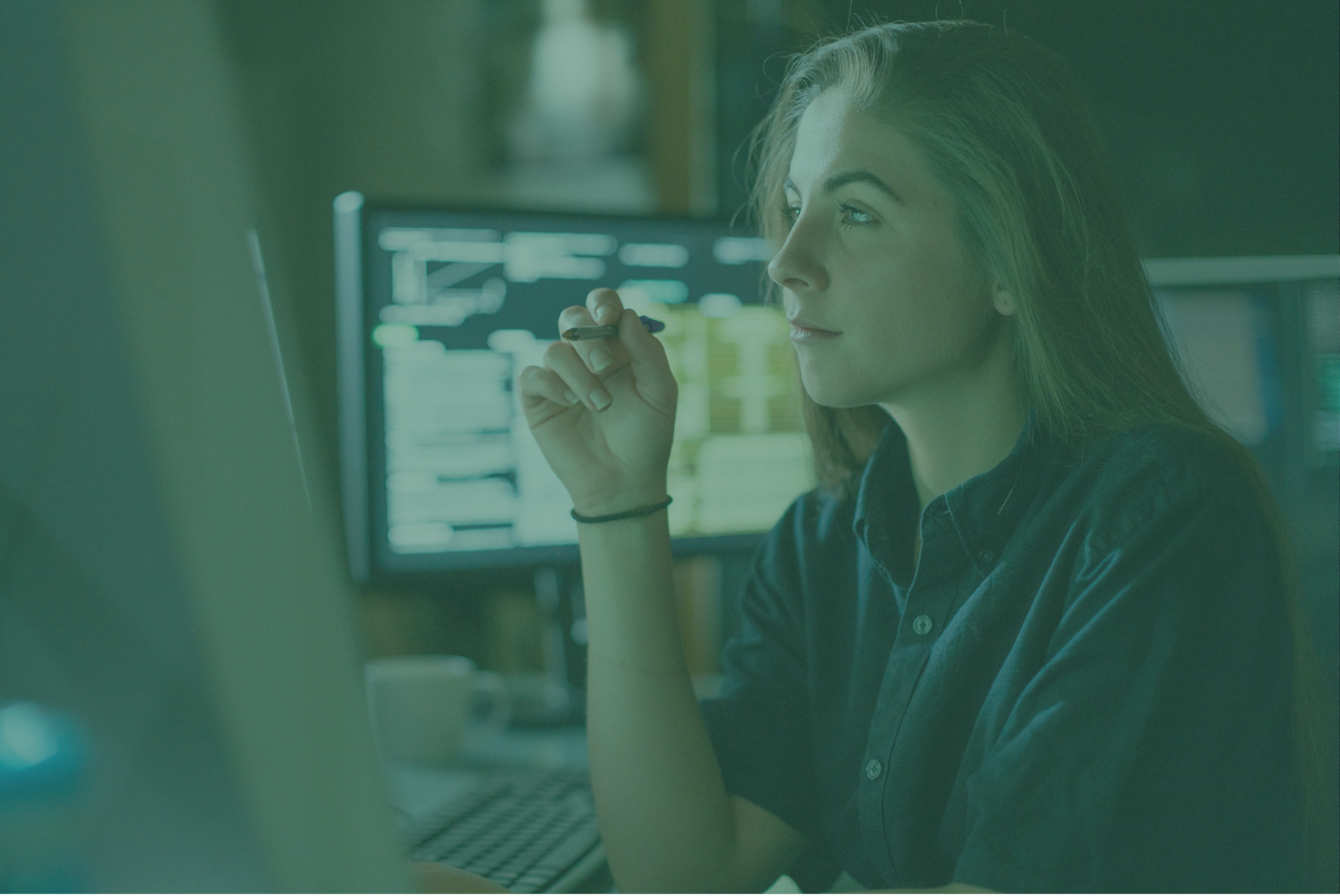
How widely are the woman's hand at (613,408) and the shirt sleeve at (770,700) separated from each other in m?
0.16

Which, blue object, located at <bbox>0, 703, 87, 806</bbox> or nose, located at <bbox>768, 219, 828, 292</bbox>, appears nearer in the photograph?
blue object, located at <bbox>0, 703, 87, 806</bbox>

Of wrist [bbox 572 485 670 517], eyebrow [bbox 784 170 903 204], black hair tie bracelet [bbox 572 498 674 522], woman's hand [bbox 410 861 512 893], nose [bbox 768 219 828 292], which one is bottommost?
woman's hand [bbox 410 861 512 893]

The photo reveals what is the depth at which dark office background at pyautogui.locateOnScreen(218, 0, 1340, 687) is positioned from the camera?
2.40ft

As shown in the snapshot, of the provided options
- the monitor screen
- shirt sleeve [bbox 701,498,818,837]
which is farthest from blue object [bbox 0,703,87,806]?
the monitor screen

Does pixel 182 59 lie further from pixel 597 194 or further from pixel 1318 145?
pixel 597 194

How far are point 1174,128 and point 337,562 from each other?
72 cm

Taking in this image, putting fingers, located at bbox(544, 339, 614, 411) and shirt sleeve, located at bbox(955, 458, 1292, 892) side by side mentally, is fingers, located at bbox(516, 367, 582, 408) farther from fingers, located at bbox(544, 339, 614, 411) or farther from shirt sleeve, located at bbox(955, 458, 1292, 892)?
shirt sleeve, located at bbox(955, 458, 1292, 892)

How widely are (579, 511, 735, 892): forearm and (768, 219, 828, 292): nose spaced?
Result: 0.21 metres

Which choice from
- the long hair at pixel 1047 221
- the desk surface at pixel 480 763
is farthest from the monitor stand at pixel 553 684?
the long hair at pixel 1047 221

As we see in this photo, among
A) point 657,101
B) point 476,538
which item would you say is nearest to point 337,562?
point 476,538

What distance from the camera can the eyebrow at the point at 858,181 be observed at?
2.27 ft

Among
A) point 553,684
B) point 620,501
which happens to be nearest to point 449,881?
point 620,501

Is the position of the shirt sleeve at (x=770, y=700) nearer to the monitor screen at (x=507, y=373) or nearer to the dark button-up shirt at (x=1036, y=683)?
the dark button-up shirt at (x=1036, y=683)

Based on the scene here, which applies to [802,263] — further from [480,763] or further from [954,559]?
[480,763]
